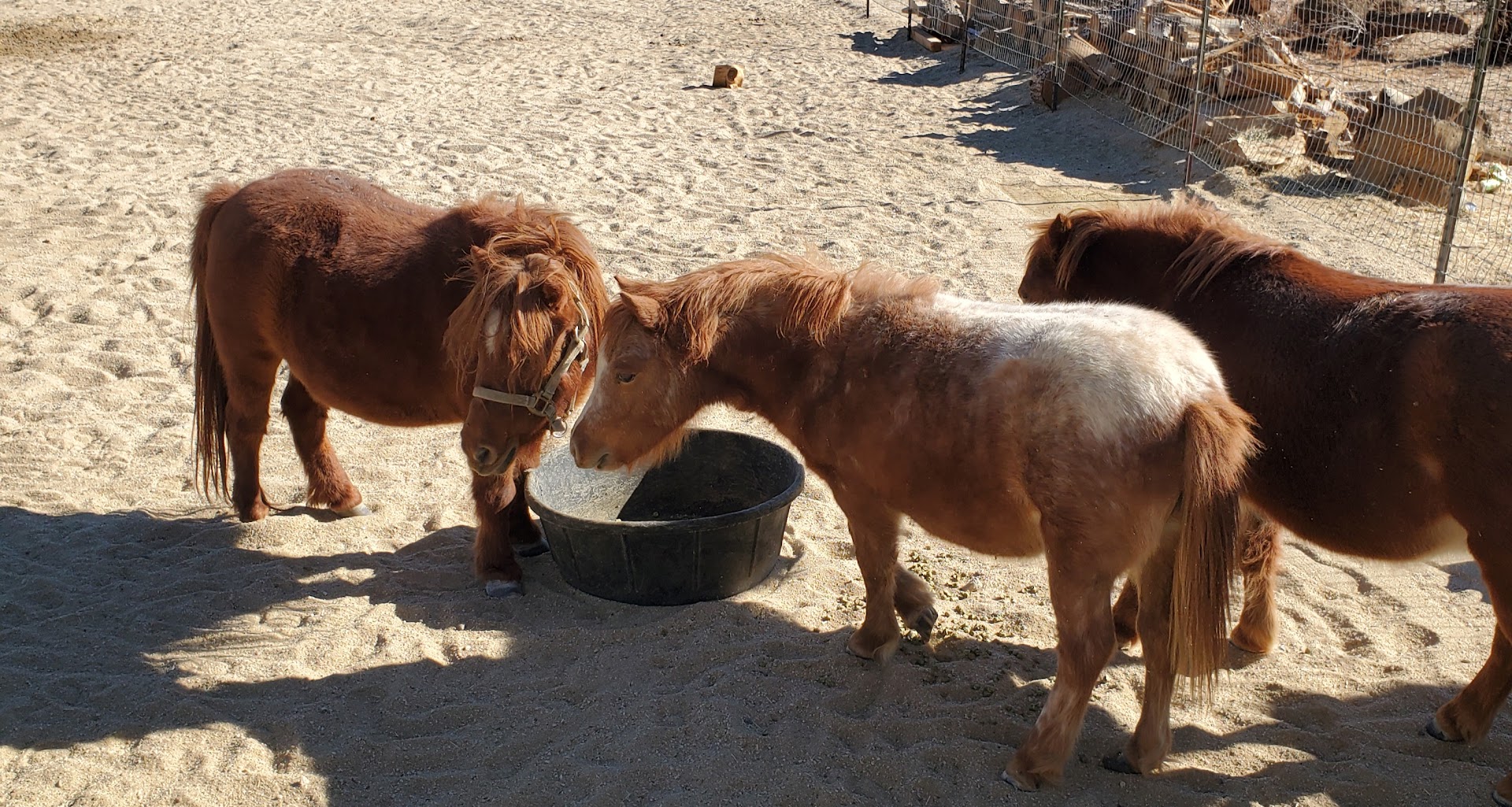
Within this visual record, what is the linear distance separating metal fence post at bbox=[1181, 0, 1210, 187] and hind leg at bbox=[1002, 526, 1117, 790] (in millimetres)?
6862

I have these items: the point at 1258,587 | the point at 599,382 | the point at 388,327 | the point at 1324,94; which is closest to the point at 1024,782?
the point at 1258,587

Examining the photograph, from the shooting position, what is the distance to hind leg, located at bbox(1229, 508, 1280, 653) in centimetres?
379

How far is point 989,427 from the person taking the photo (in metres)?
3.09

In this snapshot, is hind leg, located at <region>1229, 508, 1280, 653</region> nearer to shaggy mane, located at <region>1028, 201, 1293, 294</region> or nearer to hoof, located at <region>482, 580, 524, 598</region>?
shaggy mane, located at <region>1028, 201, 1293, 294</region>

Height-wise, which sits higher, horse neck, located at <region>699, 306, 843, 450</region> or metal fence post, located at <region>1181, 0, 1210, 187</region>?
metal fence post, located at <region>1181, 0, 1210, 187</region>

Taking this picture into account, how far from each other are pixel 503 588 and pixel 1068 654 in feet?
7.47

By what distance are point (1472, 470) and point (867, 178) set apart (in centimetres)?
701

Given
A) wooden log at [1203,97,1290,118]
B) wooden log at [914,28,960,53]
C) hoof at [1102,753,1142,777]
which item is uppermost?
wooden log at [914,28,960,53]

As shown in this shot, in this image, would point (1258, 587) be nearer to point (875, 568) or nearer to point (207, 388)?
point (875, 568)

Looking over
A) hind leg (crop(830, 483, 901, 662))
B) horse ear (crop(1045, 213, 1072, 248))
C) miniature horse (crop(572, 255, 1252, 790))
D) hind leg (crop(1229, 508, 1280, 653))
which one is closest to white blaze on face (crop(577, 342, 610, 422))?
miniature horse (crop(572, 255, 1252, 790))

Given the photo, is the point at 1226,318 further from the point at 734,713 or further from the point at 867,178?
the point at 867,178

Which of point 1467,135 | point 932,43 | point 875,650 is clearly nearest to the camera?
point 875,650

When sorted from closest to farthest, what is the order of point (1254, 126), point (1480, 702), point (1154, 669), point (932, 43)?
1. point (1154, 669)
2. point (1480, 702)
3. point (1254, 126)
4. point (932, 43)

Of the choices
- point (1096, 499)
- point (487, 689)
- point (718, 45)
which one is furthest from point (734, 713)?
point (718, 45)
